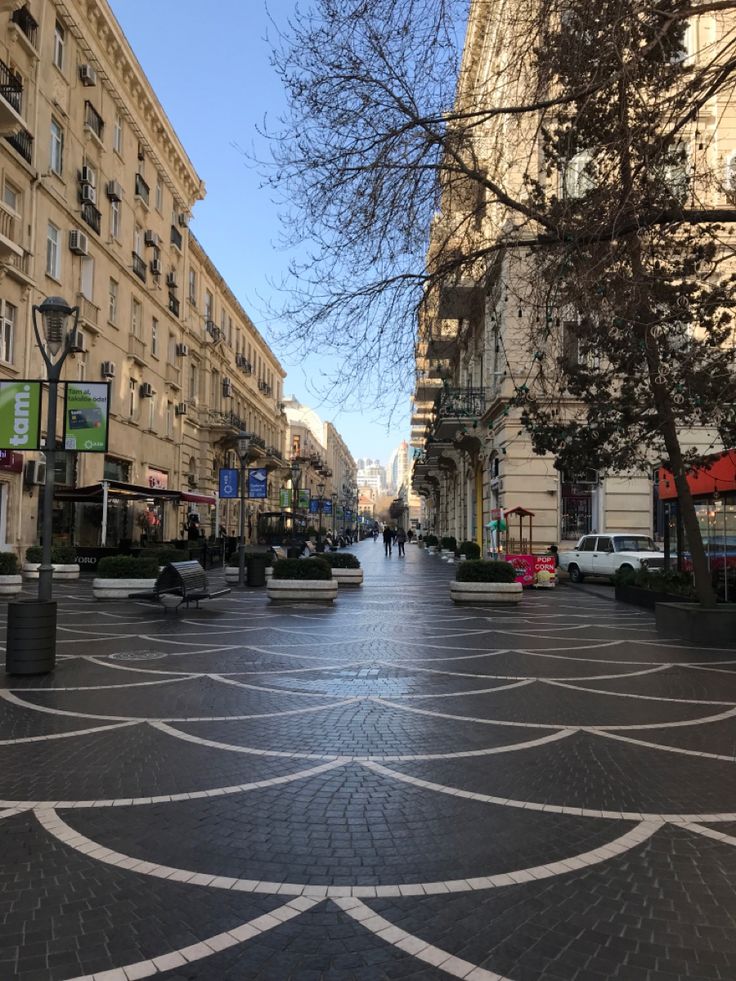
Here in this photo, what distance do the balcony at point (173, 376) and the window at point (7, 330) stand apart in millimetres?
15571

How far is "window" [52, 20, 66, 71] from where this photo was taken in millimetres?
25281

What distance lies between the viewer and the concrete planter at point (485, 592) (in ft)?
54.2

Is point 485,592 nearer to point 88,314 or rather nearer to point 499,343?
point 499,343

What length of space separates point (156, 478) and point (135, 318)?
7.99m

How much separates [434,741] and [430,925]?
274cm

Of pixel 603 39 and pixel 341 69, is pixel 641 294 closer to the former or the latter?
pixel 603 39

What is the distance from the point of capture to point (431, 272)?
1100 cm

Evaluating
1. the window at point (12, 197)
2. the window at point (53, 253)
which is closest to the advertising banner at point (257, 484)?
the window at point (53, 253)

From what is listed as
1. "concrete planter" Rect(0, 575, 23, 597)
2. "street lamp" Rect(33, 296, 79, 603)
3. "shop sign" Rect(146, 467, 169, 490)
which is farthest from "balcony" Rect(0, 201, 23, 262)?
"street lamp" Rect(33, 296, 79, 603)

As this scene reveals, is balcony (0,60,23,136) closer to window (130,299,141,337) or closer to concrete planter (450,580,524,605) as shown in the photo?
window (130,299,141,337)

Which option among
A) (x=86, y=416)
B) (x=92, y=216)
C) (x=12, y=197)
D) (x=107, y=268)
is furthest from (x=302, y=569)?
(x=107, y=268)

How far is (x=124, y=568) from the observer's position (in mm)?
16547

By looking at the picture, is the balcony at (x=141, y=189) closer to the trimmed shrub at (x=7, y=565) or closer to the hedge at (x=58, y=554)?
the hedge at (x=58, y=554)

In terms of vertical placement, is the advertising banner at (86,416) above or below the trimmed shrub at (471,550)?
above
